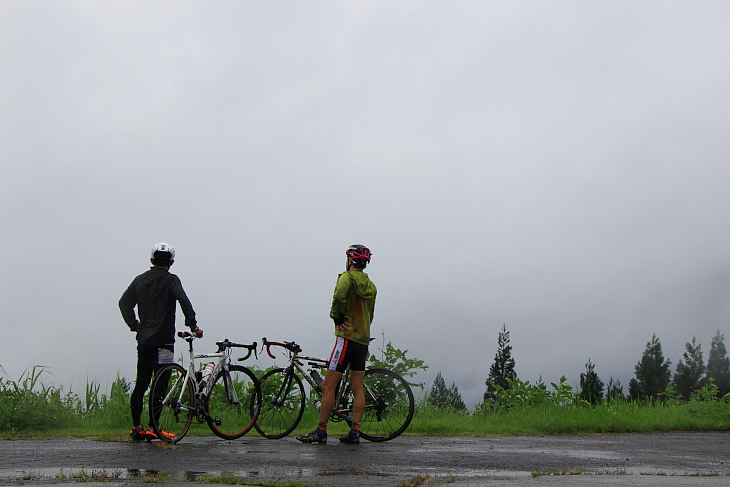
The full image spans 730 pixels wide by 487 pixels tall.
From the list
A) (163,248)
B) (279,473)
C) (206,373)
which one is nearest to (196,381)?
→ (206,373)

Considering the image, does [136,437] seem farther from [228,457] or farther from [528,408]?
[528,408]

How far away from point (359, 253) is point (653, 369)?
159015 millimetres

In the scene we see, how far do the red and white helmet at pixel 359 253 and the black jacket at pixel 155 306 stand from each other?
6.66ft

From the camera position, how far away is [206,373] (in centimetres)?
818

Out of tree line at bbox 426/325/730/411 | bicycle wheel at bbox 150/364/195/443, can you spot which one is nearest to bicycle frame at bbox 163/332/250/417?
bicycle wheel at bbox 150/364/195/443

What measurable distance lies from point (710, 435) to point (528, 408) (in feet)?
9.32

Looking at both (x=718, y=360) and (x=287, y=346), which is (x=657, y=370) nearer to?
(x=718, y=360)

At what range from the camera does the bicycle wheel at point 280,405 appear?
8602 millimetres

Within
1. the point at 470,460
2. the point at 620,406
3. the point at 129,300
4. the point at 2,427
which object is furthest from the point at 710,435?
the point at 2,427

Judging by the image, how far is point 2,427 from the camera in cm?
1012

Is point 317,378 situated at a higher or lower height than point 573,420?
higher

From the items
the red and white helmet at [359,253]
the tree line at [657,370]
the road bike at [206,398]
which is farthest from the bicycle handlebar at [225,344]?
the tree line at [657,370]

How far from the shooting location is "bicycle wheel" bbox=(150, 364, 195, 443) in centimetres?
Result: 766

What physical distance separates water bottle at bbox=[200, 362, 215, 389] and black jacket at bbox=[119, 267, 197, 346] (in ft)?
1.79
